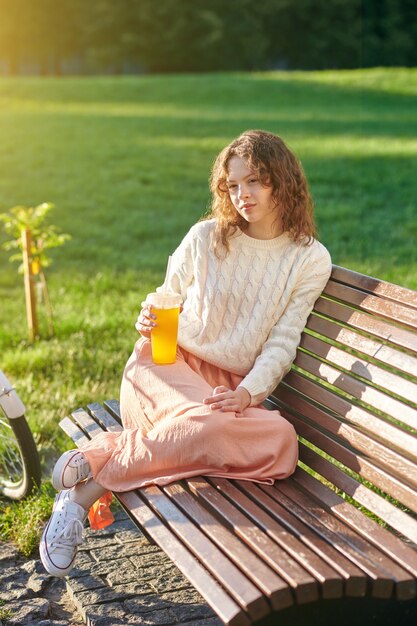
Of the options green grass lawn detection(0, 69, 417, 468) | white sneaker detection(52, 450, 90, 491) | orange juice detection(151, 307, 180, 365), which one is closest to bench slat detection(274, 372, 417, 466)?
orange juice detection(151, 307, 180, 365)

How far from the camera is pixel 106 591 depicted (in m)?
3.16

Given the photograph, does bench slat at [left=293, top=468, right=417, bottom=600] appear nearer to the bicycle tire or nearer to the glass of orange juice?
the glass of orange juice

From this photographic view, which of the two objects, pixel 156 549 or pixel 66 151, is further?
pixel 66 151

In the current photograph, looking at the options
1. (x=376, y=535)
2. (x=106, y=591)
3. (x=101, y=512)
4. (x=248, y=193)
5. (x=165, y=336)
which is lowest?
(x=106, y=591)

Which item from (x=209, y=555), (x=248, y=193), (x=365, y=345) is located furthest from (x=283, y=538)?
(x=248, y=193)

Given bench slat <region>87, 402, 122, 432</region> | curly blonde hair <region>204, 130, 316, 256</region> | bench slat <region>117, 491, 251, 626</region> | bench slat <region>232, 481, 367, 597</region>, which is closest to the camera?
bench slat <region>117, 491, 251, 626</region>

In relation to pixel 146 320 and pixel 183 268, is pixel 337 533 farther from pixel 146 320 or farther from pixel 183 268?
pixel 183 268

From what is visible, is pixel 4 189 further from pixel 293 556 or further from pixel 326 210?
pixel 293 556

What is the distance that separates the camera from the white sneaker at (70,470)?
2.93 metres

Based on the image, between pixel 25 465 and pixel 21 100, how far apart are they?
680 inches

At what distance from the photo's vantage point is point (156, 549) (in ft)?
11.3

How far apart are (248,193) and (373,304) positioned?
21.9 inches

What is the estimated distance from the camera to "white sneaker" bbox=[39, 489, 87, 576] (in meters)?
2.89

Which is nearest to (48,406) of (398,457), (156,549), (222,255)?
(156,549)
